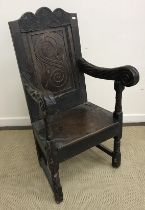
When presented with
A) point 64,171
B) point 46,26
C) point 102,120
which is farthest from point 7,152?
point 46,26

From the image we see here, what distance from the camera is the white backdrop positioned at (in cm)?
175

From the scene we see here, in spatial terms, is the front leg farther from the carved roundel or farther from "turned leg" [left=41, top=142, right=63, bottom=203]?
the carved roundel

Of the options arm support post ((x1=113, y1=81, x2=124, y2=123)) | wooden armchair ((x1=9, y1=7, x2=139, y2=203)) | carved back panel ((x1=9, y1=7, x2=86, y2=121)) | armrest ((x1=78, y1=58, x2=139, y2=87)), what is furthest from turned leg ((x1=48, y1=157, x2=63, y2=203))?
armrest ((x1=78, y1=58, x2=139, y2=87))

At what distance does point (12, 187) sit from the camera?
156cm

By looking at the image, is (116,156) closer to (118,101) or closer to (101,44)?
(118,101)

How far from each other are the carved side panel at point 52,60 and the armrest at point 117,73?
0.34ft

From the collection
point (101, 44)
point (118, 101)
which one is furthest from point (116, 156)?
point (101, 44)

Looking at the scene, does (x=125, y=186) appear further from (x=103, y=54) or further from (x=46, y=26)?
(x=46, y=26)

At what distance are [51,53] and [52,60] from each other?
0.04 m

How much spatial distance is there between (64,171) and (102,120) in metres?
0.50

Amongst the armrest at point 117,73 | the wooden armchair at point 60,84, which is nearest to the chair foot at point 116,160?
the wooden armchair at point 60,84

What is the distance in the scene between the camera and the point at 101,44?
1876mm

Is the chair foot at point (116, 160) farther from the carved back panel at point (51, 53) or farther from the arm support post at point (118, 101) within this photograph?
the carved back panel at point (51, 53)

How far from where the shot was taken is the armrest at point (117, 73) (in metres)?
1.24
